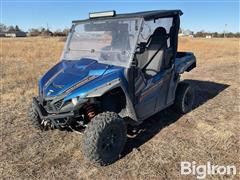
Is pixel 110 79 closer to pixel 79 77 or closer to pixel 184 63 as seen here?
pixel 79 77

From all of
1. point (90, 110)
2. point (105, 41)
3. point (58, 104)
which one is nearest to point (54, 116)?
point (58, 104)

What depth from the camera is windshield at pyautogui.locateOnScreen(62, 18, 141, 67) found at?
177 inches

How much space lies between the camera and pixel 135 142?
4852 mm

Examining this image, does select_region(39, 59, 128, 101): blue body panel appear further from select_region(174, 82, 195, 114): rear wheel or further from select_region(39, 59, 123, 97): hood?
select_region(174, 82, 195, 114): rear wheel

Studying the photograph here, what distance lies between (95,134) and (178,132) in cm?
187

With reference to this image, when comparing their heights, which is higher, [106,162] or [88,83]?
[88,83]

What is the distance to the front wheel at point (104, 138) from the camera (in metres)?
3.91

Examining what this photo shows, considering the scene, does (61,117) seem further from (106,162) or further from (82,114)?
(106,162)

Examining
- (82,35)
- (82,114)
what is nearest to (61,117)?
(82,114)

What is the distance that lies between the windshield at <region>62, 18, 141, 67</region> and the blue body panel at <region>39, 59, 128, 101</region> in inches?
7.1

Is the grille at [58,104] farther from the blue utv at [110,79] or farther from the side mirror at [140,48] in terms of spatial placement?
the side mirror at [140,48]

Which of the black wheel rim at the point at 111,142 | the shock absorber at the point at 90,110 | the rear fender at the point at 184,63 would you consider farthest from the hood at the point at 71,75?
the rear fender at the point at 184,63

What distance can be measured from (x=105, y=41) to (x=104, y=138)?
1.59m

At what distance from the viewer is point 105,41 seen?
4.79 meters
